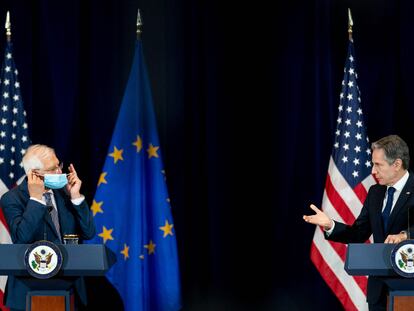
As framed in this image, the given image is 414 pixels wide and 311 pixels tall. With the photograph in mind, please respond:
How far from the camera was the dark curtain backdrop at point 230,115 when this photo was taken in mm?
5688

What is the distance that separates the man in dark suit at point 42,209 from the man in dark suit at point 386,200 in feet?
3.98

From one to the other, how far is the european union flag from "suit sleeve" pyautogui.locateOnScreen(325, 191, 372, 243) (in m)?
1.50

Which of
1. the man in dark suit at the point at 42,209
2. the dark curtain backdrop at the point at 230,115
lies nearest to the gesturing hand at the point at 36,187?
the man in dark suit at the point at 42,209

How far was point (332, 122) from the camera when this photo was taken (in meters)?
5.66

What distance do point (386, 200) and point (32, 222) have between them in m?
1.82

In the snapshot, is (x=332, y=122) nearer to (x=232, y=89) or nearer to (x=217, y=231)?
(x=232, y=89)

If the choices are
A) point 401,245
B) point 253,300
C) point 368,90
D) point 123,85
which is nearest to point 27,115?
point 123,85

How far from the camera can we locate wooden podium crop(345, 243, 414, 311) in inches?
142

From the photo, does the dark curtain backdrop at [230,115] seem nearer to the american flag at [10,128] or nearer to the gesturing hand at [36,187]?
the american flag at [10,128]

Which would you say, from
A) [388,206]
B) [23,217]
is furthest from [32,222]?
[388,206]

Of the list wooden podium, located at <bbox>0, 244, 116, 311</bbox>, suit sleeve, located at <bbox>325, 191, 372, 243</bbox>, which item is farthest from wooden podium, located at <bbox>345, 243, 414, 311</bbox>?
wooden podium, located at <bbox>0, 244, 116, 311</bbox>

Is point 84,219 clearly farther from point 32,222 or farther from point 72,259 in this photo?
point 72,259

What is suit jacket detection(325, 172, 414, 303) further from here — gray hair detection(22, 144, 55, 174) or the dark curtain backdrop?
gray hair detection(22, 144, 55, 174)

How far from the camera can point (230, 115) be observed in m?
5.69
